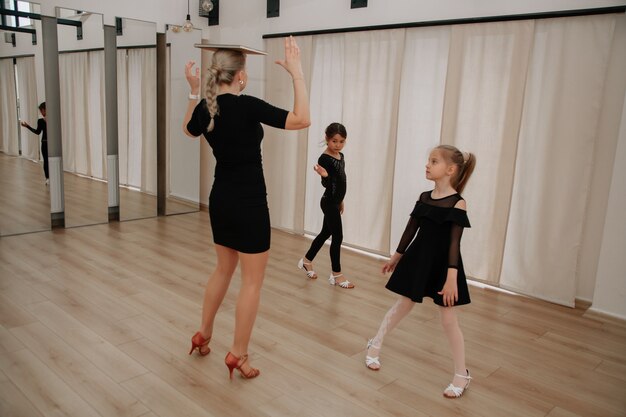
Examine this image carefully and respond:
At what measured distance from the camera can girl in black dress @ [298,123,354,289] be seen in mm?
3650

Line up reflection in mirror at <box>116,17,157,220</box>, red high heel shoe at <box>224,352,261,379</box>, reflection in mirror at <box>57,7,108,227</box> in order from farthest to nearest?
1. reflection in mirror at <box>116,17,157,220</box>
2. reflection in mirror at <box>57,7,108,227</box>
3. red high heel shoe at <box>224,352,261,379</box>

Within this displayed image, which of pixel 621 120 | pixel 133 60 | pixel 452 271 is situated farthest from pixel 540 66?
pixel 133 60

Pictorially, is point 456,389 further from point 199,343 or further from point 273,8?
point 273,8

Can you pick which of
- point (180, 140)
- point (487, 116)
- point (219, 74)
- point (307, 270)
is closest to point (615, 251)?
point (487, 116)

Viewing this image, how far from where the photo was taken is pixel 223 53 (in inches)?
86.6

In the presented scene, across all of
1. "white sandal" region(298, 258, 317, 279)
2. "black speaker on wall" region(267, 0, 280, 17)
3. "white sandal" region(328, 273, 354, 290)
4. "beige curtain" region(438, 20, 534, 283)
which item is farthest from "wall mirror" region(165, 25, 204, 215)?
"beige curtain" region(438, 20, 534, 283)

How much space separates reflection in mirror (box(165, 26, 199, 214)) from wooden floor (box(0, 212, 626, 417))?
190 cm

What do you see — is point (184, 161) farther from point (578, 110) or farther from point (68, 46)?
point (578, 110)

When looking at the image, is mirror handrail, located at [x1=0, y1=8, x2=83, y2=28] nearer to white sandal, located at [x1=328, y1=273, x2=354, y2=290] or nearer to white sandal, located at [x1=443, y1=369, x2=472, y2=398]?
white sandal, located at [x1=328, y1=273, x2=354, y2=290]

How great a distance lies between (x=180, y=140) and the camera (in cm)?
605

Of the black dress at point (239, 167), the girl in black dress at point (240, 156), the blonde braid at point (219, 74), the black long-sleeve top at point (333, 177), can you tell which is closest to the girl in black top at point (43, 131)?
the black long-sleeve top at point (333, 177)

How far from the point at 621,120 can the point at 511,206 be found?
3.18ft

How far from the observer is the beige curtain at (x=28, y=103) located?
481 centimetres

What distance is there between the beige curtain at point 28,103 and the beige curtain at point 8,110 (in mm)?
58
